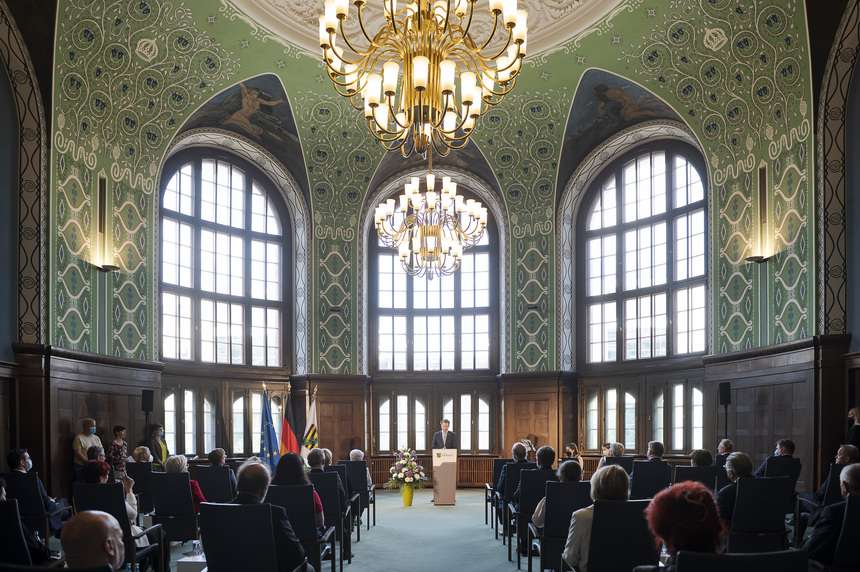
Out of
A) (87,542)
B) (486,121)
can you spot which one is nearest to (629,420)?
(486,121)

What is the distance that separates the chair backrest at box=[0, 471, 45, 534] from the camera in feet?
21.6

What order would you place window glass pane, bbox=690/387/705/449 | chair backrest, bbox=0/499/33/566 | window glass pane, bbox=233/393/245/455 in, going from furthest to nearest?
window glass pane, bbox=233/393/245/455
window glass pane, bbox=690/387/705/449
chair backrest, bbox=0/499/33/566

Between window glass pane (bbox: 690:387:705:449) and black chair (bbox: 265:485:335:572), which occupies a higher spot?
black chair (bbox: 265:485:335:572)

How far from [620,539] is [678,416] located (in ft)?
30.8

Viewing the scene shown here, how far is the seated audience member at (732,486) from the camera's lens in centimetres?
593

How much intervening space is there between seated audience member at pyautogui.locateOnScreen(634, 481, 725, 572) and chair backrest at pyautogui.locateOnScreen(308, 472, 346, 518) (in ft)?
14.0

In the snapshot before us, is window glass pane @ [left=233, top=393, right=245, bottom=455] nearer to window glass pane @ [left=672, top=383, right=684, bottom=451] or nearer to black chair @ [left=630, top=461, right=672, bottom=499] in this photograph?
window glass pane @ [left=672, top=383, right=684, bottom=451]

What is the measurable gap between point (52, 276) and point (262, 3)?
486 cm

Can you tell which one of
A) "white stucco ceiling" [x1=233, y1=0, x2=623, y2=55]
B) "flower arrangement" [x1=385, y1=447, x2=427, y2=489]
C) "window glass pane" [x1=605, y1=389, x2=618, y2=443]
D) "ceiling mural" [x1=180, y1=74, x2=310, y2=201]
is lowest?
"flower arrangement" [x1=385, y1=447, x2=427, y2=489]

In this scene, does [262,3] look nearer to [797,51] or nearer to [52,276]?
[52,276]

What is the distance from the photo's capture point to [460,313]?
52.7 ft

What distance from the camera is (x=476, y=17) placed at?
467 inches

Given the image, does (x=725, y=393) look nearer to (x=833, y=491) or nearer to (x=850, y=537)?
(x=833, y=491)

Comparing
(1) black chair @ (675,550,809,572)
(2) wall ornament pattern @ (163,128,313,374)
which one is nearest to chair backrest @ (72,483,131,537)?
(1) black chair @ (675,550,809,572)
